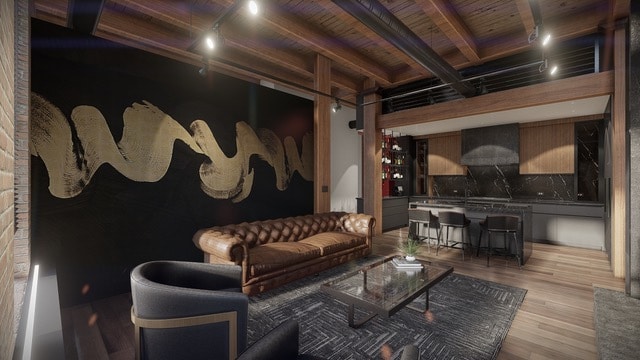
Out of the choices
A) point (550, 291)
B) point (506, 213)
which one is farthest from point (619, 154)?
point (550, 291)

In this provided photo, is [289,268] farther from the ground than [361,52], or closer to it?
closer to it

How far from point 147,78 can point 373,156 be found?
4.95m

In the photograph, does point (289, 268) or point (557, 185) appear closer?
point (289, 268)

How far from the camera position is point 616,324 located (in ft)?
9.05

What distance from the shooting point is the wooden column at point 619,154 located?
399 cm

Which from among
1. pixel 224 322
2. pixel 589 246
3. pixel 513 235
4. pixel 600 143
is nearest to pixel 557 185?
pixel 600 143

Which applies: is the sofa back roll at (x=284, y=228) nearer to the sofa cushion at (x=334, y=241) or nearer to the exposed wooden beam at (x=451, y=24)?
the sofa cushion at (x=334, y=241)

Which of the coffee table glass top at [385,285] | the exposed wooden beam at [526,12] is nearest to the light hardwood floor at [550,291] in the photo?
the coffee table glass top at [385,285]

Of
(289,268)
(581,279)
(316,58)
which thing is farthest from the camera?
(316,58)

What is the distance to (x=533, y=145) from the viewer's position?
6949 millimetres

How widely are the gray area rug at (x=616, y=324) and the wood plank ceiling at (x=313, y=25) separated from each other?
10.6 ft

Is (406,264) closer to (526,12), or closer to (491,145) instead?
(526,12)

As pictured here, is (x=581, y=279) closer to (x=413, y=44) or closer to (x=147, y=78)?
(x=413, y=44)

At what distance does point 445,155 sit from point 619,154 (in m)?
4.53
